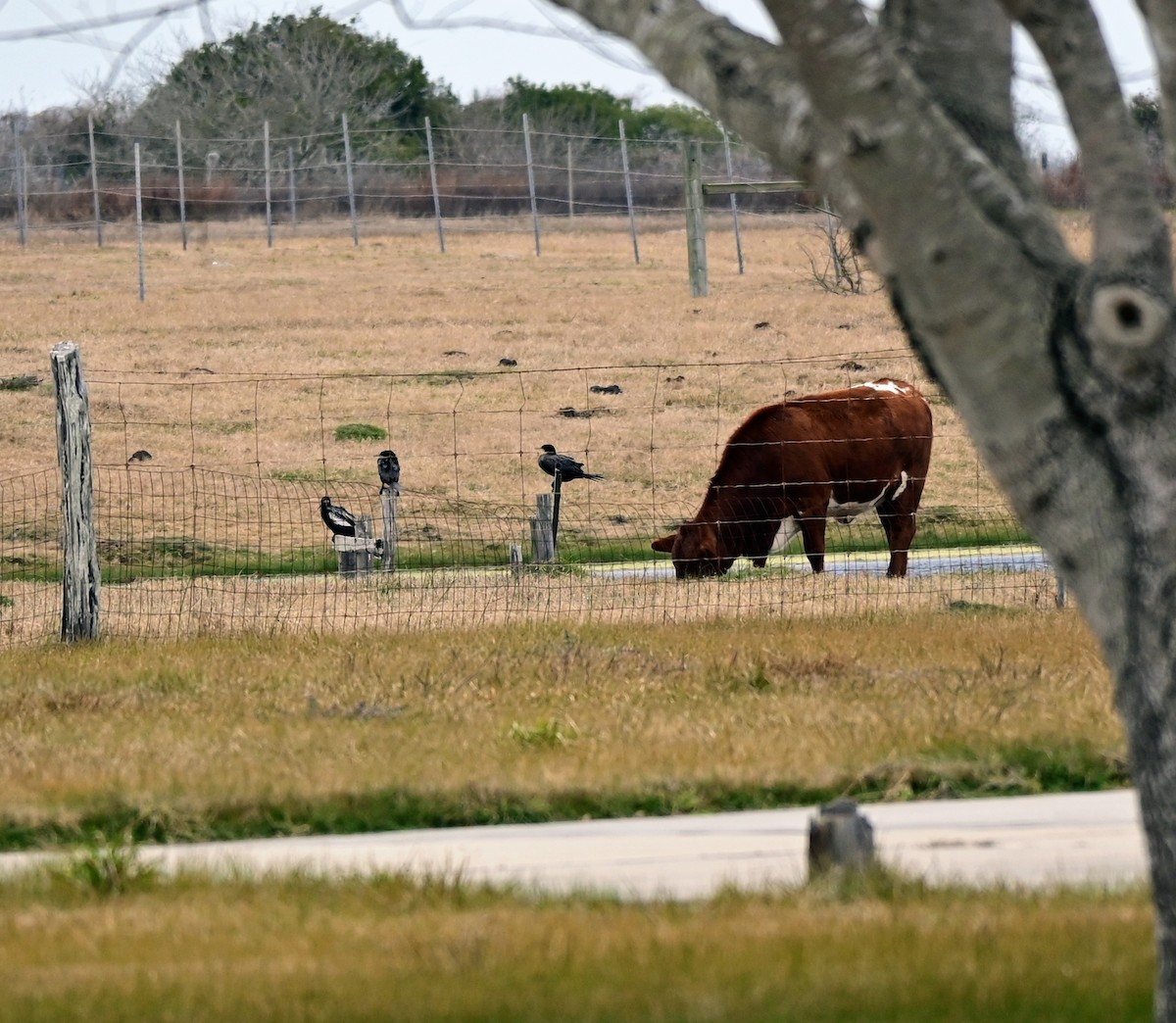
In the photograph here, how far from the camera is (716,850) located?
630 cm

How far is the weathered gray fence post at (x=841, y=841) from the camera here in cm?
561

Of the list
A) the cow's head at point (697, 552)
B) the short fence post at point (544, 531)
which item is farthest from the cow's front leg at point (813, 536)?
the short fence post at point (544, 531)

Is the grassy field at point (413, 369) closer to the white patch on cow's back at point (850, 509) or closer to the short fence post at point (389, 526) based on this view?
the short fence post at point (389, 526)

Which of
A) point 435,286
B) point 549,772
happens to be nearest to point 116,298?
point 435,286

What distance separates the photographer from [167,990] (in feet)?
15.8

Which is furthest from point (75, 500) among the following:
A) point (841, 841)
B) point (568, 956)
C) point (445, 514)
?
point (445, 514)

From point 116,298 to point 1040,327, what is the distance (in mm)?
38450

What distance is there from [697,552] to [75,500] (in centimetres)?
566

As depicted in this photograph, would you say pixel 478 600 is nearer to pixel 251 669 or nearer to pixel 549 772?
pixel 251 669

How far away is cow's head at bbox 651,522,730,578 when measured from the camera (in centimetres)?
1544

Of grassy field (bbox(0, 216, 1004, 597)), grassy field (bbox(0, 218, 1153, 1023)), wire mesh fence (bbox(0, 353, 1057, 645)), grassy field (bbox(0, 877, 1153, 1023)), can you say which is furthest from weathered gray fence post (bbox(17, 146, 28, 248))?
grassy field (bbox(0, 877, 1153, 1023))

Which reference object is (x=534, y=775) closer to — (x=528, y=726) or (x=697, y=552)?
(x=528, y=726)

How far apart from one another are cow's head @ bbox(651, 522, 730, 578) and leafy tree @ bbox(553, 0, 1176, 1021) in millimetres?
11276

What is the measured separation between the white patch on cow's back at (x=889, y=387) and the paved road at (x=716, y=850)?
10.5 m
